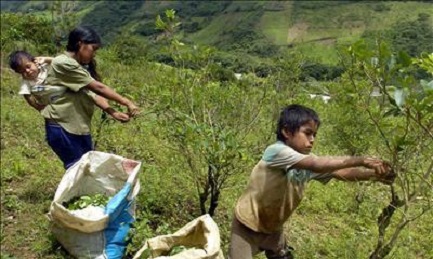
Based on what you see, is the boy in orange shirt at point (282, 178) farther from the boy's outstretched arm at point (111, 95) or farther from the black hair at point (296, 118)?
the boy's outstretched arm at point (111, 95)

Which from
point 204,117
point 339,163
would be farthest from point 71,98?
point 339,163

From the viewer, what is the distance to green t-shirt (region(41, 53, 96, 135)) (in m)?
3.75

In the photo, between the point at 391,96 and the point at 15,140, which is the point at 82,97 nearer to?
the point at 391,96

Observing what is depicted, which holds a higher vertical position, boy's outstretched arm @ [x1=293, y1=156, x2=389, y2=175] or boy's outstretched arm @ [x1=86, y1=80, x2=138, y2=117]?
boy's outstretched arm @ [x1=293, y1=156, x2=389, y2=175]

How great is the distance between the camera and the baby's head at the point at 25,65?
158 inches

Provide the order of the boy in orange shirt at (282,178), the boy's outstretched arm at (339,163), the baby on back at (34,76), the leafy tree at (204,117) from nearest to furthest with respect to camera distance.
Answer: the boy's outstretched arm at (339,163), the boy in orange shirt at (282,178), the leafy tree at (204,117), the baby on back at (34,76)

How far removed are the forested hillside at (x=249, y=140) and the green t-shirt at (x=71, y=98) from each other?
18.6 inches

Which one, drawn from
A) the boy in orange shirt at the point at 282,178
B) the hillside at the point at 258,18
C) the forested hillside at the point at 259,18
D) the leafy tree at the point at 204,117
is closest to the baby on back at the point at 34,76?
the leafy tree at the point at 204,117

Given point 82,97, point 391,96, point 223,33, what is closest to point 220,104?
point 82,97

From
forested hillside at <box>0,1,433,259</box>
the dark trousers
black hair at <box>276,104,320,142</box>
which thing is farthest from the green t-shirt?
black hair at <box>276,104,320,142</box>

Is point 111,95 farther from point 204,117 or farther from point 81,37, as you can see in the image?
point 204,117

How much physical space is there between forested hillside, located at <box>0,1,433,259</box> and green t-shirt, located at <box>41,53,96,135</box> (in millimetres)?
474

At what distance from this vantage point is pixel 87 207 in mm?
3650

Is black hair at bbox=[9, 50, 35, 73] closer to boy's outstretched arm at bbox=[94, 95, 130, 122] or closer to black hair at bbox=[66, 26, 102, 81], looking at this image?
black hair at bbox=[66, 26, 102, 81]
